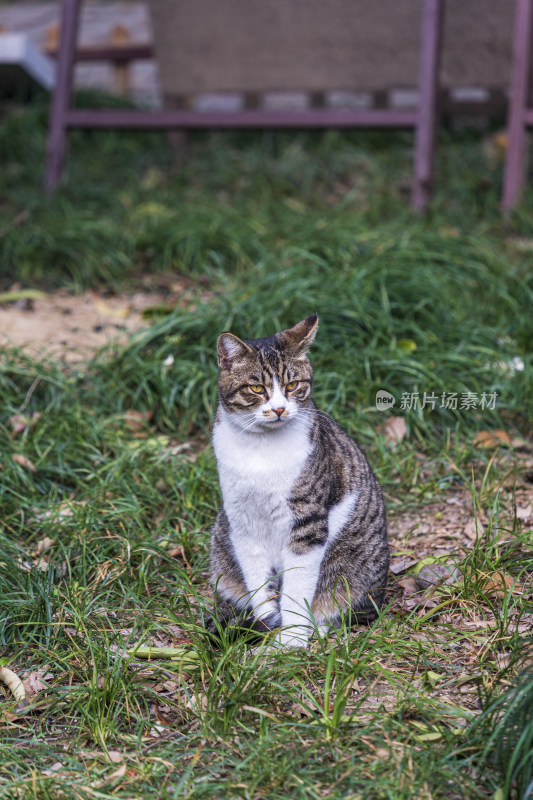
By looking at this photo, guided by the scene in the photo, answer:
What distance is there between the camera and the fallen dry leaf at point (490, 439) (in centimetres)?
402

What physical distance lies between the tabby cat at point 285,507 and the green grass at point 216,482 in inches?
5.8

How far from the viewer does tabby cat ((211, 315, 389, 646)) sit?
2822 mm

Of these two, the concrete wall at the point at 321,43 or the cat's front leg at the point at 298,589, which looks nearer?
the cat's front leg at the point at 298,589

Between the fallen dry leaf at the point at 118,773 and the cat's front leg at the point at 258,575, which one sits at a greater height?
the cat's front leg at the point at 258,575

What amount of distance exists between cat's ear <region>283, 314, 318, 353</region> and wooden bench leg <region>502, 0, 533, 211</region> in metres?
3.49

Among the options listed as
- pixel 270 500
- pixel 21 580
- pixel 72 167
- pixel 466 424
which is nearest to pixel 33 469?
pixel 21 580

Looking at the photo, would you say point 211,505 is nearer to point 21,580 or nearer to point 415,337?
point 21,580

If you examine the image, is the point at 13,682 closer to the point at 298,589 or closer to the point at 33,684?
the point at 33,684

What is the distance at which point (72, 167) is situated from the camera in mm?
7398

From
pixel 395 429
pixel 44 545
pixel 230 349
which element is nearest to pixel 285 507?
pixel 230 349

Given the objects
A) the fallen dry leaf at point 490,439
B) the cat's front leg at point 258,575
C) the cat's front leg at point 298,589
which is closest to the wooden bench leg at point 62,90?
the fallen dry leaf at point 490,439

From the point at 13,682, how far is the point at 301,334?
4.56ft

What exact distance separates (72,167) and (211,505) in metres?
4.56

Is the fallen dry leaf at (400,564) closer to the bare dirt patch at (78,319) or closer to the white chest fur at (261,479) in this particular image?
the white chest fur at (261,479)
